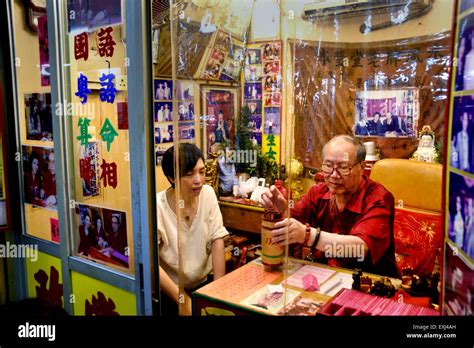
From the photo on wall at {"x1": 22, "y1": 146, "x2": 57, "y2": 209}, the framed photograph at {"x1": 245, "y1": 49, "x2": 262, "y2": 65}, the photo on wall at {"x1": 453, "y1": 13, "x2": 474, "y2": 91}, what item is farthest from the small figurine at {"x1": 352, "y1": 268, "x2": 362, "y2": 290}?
the photo on wall at {"x1": 22, "y1": 146, "x2": 57, "y2": 209}

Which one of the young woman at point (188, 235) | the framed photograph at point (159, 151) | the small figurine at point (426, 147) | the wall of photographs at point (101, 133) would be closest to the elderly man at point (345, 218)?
the small figurine at point (426, 147)

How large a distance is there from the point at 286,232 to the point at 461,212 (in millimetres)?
754

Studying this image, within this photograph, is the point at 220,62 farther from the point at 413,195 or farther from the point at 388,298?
the point at 388,298

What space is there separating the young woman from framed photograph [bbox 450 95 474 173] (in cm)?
112

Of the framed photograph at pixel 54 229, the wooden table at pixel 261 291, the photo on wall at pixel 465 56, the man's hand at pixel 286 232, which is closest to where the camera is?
the photo on wall at pixel 465 56

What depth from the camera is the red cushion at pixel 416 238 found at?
6.40 feet

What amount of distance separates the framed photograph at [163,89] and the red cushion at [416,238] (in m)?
1.26

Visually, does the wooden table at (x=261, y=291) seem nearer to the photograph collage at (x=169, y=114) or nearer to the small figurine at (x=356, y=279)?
the small figurine at (x=356, y=279)

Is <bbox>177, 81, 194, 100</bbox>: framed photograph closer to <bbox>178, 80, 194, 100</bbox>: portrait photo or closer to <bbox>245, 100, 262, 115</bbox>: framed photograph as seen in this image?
<bbox>178, 80, 194, 100</bbox>: portrait photo


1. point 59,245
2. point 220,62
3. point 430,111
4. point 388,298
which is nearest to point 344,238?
point 388,298

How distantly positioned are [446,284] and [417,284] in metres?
0.34

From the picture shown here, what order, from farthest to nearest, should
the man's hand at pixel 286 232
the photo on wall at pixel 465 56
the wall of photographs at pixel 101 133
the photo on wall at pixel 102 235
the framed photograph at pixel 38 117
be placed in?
the framed photograph at pixel 38 117 < the photo on wall at pixel 102 235 < the wall of photographs at pixel 101 133 < the man's hand at pixel 286 232 < the photo on wall at pixel 465 56

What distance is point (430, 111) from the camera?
190 centimetres

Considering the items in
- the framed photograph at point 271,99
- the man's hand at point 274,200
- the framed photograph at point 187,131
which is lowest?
the man's hand at point 274,200
